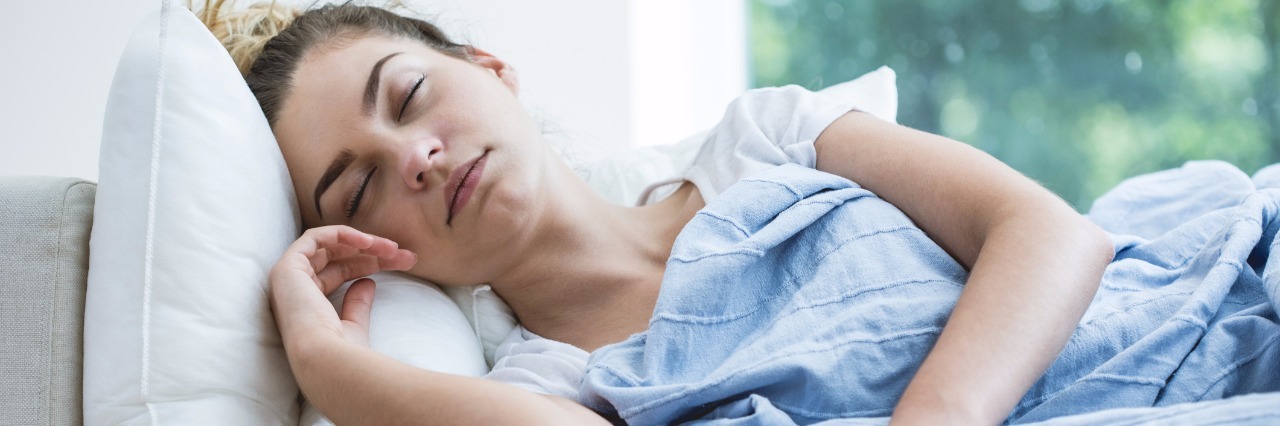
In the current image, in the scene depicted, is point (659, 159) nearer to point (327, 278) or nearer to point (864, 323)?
point (327, 278)

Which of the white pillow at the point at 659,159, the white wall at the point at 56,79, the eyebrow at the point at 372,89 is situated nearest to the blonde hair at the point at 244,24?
the white wall at the point at 56,79

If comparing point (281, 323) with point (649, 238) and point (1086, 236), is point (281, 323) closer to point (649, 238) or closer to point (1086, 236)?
point (649, 238)

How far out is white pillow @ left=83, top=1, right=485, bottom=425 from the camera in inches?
35.4

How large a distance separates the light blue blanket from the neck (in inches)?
7.3

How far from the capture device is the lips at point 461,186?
1.09 metres

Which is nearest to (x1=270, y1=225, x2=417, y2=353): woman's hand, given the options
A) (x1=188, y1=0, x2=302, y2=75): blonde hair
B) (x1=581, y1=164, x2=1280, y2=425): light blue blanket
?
(x1=581, y1=164, x2=1280, y2=425): light blue blanket

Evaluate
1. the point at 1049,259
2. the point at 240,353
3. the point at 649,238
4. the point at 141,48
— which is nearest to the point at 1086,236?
the point at 1049,259

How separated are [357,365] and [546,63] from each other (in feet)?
4.49

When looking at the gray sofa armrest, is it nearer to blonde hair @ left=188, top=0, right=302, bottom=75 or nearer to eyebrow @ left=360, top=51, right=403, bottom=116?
eyebrow @ left=360, top=51, right=403, bottom=116

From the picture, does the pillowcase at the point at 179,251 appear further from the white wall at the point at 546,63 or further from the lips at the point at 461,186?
the white wall at the point at 546,63

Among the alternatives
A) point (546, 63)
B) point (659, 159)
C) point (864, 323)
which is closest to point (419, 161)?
point (864, 323)

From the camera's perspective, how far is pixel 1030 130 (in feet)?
9.03

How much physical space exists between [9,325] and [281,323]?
22cm

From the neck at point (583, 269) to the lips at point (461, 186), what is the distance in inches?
4.3
